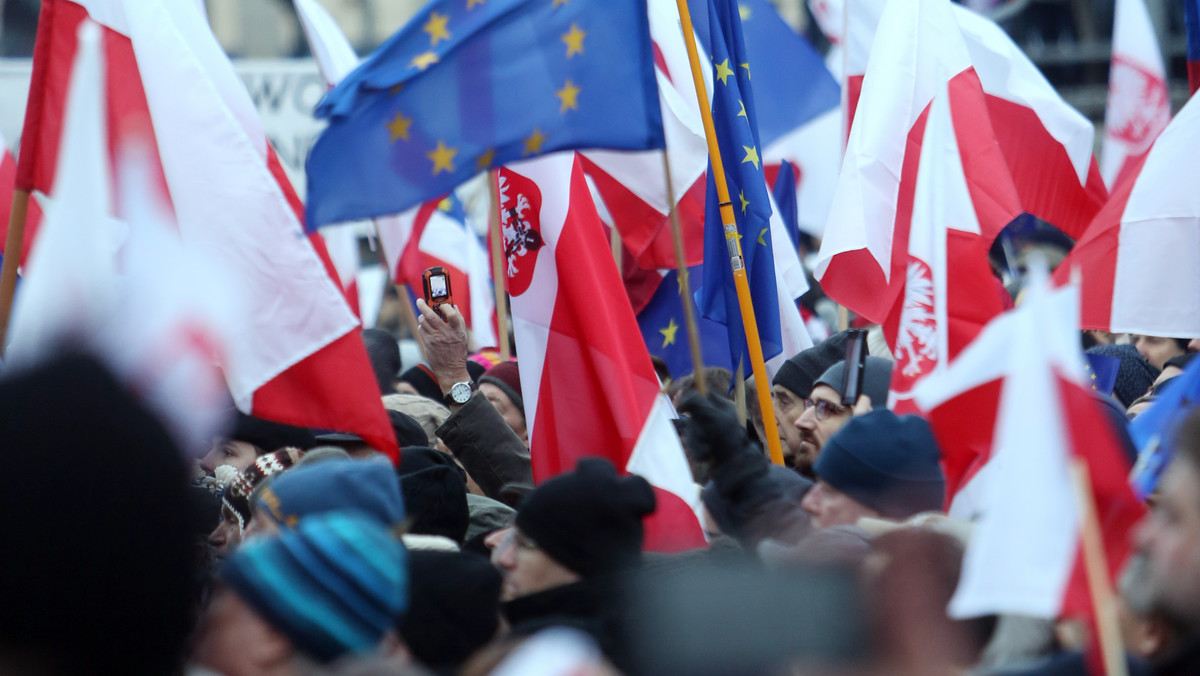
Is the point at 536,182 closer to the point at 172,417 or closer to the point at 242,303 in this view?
the point at 242,303

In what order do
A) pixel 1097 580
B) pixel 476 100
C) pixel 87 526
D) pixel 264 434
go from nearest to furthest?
pixel 87 526, pixel 1097 580, pixel 476 100, pixel 264 434

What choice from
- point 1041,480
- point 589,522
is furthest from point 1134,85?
point 1041,480

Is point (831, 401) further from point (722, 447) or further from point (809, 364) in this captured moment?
point (722, 447)

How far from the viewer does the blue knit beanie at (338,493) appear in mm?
2910

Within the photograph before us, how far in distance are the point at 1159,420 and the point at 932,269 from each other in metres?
0.68

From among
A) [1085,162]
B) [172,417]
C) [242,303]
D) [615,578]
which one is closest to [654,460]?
[615,578]

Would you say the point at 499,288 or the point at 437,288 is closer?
the point at 437,288

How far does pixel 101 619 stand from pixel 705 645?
3.81 ft

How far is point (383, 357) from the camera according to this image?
22.3 feet

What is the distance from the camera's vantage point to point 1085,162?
616 cm

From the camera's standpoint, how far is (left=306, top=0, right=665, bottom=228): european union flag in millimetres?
3697

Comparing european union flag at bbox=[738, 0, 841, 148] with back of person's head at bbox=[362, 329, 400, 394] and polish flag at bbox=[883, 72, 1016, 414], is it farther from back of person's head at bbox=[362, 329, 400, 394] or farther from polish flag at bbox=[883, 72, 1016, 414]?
polish flag at bbox=[883, 72, 1016, 414]

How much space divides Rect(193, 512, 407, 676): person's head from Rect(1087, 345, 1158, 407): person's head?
155 inches

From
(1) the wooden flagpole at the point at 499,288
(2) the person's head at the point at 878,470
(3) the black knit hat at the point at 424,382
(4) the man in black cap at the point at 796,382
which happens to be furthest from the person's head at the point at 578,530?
(3) the black knit hat at the point at 424,382
